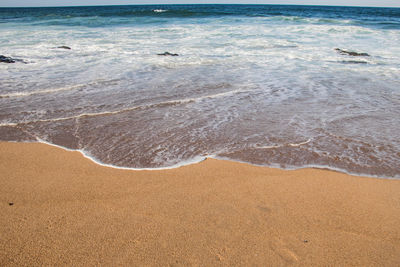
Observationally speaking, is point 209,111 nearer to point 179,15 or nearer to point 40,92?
point 40,92

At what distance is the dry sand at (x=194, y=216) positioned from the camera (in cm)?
192

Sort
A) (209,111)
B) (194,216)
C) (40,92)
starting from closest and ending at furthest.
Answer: (194,216) < (209,111) < (40,92)

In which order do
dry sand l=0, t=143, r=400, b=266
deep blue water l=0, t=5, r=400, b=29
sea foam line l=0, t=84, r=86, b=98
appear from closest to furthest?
dry sand l=0, t=143, r=400, b=266
sea foam line l=0, t=84, r=86, b=98
deep blue water l=0, t=5, r=400, b=29

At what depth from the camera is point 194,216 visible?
230 cm

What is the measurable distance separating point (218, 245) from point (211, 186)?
0.78 metres

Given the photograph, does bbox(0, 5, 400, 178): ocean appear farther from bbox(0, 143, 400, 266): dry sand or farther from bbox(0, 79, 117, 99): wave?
bbox(0, 143, 400, 266): dry sand

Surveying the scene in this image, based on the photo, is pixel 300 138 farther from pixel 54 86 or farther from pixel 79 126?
pixel 54 86

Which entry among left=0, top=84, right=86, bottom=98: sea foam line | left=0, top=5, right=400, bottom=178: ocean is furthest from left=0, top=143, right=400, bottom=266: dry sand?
left=0, top=84, right=86, bottom=98: sea foam line

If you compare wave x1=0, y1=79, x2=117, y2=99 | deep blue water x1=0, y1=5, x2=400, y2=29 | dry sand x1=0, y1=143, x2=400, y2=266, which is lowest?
dry sand x1=0, y1=143, x2=400, y2=266

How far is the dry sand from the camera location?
6.31 ft

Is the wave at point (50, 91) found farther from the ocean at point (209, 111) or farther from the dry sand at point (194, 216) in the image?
the dry sand at point (194, 216)

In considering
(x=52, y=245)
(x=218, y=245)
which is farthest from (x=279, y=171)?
(x=52, y=245)

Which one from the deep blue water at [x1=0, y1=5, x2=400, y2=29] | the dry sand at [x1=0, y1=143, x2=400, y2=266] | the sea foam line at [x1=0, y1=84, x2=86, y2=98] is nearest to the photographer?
the dry sand at [x1=0, y1=143, x2=400, y2=266]

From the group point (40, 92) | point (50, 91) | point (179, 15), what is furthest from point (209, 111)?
point (179, 15)
